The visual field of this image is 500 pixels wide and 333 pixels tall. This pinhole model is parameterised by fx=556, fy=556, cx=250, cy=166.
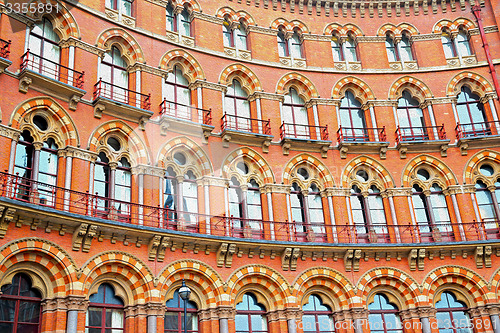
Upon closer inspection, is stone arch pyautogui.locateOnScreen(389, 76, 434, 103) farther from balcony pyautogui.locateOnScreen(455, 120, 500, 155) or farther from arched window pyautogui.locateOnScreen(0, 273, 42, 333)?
arched window pyautogui.locateOnScreen(0, 273, 42, 333)

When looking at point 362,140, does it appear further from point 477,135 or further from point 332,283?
point 332,283

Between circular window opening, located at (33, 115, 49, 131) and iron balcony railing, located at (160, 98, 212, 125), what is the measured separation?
17.1 feet

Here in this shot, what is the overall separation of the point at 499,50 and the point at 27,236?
23.2 m

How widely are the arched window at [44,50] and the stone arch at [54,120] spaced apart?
1.33m

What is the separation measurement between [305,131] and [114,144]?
Result: 8.96 metres

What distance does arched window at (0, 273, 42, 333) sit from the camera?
54.8ft

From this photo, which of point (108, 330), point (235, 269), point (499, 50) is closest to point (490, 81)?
point (499, 50)

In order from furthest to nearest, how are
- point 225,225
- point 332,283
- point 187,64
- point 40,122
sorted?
point 187,64, point 332,283, point 225,225, point 40,122

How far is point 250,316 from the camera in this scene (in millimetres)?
21438

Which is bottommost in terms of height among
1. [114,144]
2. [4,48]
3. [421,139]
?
[114,144]

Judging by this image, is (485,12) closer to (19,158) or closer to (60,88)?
(60,88)

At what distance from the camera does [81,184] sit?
19312 mm

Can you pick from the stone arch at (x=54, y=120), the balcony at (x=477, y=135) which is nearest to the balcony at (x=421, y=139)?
the balcony at (x=477, y=135)

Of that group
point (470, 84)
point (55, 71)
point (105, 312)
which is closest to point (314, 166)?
point (470, 84)
